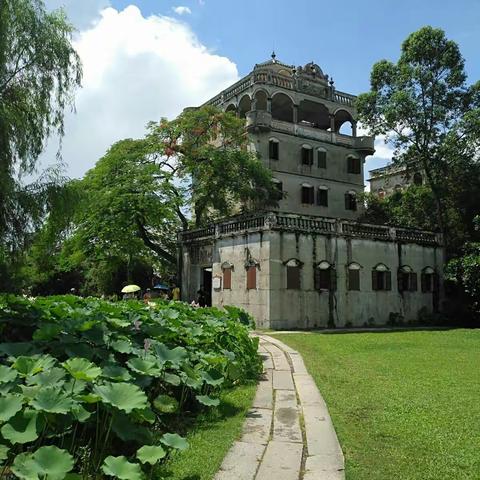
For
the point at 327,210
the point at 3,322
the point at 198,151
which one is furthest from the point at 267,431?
the point at 327,210

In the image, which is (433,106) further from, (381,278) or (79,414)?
(79,414)

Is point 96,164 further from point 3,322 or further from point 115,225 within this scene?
point 3,322

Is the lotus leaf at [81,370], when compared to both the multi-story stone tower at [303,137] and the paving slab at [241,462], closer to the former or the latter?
the paving slab at [241,462]

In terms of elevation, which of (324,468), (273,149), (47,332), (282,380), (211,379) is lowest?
(324,468)

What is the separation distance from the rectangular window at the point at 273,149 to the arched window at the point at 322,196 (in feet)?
14.1

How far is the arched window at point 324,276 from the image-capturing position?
22594 millimetres

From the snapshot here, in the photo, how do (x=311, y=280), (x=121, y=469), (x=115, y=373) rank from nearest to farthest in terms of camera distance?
(x=121, y=469) < (x=115, y=373) < (x=311, y=280)

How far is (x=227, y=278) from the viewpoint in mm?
23859

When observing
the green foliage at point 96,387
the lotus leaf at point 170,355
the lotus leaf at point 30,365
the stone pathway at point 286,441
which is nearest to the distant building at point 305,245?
the stone pathway at point 286,441

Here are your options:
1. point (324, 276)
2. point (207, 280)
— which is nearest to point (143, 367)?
point (324, 276)

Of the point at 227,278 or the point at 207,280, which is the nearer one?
the point at 227,278

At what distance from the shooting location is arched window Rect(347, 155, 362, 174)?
3621 cm

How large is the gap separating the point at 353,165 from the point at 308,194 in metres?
4.63

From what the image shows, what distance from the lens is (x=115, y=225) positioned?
82.0 feet
